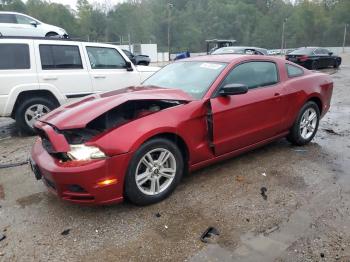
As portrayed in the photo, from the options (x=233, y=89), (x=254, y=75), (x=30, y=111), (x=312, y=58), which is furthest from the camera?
(x=312, y=58)

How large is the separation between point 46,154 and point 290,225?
8.26 ft

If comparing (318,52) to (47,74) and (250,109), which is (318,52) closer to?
(47,74)

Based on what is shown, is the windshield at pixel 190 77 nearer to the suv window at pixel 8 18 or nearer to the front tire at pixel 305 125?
the front tire at pixel 305 125

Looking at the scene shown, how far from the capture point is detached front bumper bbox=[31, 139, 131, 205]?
3.10 meters

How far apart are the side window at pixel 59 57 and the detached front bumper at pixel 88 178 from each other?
3876mm

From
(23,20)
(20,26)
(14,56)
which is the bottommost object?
(14,56)

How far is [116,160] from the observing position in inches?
125

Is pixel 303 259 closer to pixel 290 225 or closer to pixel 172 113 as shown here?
pixel 290 225

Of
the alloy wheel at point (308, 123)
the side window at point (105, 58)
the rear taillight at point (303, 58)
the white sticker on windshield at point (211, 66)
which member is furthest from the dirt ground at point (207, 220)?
the rear taillight at point (303, 58)

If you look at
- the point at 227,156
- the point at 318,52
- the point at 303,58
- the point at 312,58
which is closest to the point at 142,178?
the point at 227,156

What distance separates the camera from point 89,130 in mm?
3523

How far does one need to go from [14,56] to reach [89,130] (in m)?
3.74

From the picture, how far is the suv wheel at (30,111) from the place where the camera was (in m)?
6.36

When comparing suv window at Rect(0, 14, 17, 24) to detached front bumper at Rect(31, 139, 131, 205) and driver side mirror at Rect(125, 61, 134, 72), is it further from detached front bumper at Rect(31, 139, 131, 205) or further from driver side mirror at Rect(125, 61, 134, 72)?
detached front bumper at Rect(31, 139, 131, 205)
